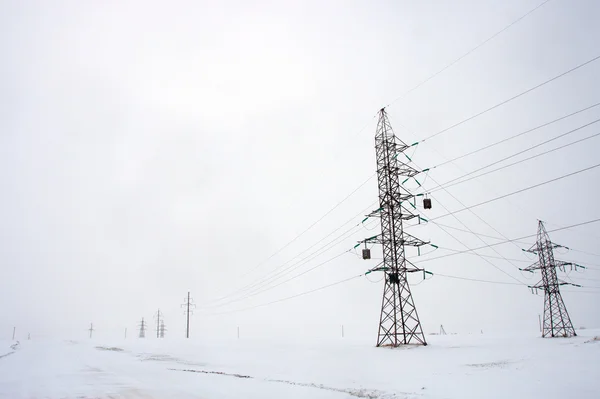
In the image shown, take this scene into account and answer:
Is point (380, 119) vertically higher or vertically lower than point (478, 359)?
higher

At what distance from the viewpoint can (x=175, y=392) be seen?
53.2 ft

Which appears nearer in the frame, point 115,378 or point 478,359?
point 115,378

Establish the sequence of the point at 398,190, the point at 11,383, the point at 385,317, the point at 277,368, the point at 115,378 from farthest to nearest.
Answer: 1. the point at 398,190
2. the point at 385,317
3. the point at 277,368
4. the point at 115,378
5. the point at 11,383

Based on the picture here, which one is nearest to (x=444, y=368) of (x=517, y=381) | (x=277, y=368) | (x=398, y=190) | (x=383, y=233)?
(x=517, y=381)

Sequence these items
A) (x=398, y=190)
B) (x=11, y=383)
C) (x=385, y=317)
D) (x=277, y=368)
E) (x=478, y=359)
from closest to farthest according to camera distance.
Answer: (x=11, y=383) → (x=478, y=359) → (x=277, y=368) → (x=385, y=317) → (x=398, y=190)

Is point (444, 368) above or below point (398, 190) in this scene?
below

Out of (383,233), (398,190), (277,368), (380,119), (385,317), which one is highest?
(380,119)

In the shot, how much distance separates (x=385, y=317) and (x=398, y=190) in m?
11.9

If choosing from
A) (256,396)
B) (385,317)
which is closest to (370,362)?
(385,317)

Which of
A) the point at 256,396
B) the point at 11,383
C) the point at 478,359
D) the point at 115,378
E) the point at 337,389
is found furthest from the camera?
the point at 478,359

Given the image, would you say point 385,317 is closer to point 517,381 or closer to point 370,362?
point 370,362

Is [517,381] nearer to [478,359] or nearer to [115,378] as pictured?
[478,359]

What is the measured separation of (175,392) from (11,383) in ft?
31.9

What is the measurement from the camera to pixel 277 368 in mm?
26391
